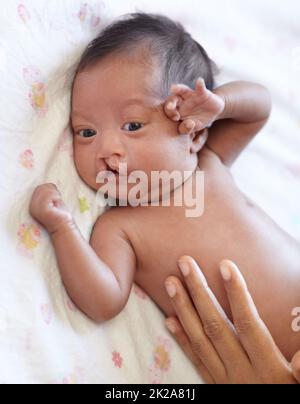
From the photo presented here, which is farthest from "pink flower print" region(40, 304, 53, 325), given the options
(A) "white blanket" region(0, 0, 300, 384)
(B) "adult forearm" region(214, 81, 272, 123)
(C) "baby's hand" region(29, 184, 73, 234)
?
(B) "adult forearm" region(214, 81, 272, 123)

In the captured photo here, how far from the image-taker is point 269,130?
1550 millimetres

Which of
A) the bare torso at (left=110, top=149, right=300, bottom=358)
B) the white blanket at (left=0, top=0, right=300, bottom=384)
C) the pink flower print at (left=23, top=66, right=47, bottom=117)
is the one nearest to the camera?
the white blanket at (left=0, top=0, right=300, bottom=384)

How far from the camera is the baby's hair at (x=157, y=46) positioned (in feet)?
3.90

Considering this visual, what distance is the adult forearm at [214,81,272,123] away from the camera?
133 centimetres

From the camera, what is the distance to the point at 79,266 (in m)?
1.07

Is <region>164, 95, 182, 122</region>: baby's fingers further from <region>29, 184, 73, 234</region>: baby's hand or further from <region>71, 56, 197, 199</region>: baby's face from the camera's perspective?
<region>29, 184, 73, 234</region>: baby's hand

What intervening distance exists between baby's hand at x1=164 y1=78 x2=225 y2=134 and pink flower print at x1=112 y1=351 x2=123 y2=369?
46 centimetres

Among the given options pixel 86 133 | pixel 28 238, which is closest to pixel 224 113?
pixel 86 133

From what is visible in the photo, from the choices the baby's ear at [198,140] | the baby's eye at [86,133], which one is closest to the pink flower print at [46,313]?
the baby's eye at [86,133]

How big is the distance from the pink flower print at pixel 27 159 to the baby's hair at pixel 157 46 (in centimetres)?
22

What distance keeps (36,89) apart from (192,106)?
1.00ft

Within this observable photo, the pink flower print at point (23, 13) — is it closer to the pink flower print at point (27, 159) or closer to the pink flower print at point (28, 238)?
the pink flower print at point (27, 159)
